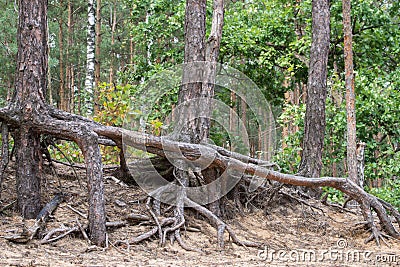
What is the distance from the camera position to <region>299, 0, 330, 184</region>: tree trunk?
31.8 feet

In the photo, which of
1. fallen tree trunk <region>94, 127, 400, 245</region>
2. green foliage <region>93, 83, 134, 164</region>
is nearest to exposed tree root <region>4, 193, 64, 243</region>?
fallen tree trunk <region>94, 127, 400, 245</region>

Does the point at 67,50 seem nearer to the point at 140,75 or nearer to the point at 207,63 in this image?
the point at 140,75

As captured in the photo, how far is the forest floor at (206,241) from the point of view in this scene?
5.05 m

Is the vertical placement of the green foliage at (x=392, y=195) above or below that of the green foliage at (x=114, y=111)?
below

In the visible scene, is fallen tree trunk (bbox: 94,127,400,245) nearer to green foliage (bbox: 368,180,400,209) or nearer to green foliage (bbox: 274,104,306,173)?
green foliage (bbox: 368,180,400,209)

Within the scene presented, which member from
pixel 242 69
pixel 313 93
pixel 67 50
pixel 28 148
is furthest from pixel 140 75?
pixel 67 50

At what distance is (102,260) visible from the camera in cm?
490

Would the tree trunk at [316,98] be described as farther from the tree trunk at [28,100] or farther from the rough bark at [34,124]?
the tree trunk at [28,100]

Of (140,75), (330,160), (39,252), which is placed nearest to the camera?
(39,252)

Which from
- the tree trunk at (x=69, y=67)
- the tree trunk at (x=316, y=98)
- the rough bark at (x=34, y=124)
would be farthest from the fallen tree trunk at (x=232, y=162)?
the tree trunk at (x=69, y=67)

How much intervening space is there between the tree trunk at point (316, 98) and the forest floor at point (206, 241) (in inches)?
37.3

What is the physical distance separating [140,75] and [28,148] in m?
8.23

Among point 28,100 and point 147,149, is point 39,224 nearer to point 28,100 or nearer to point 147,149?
point 28,100

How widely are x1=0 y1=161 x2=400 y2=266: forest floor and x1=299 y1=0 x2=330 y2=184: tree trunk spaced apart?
3.11 ft
